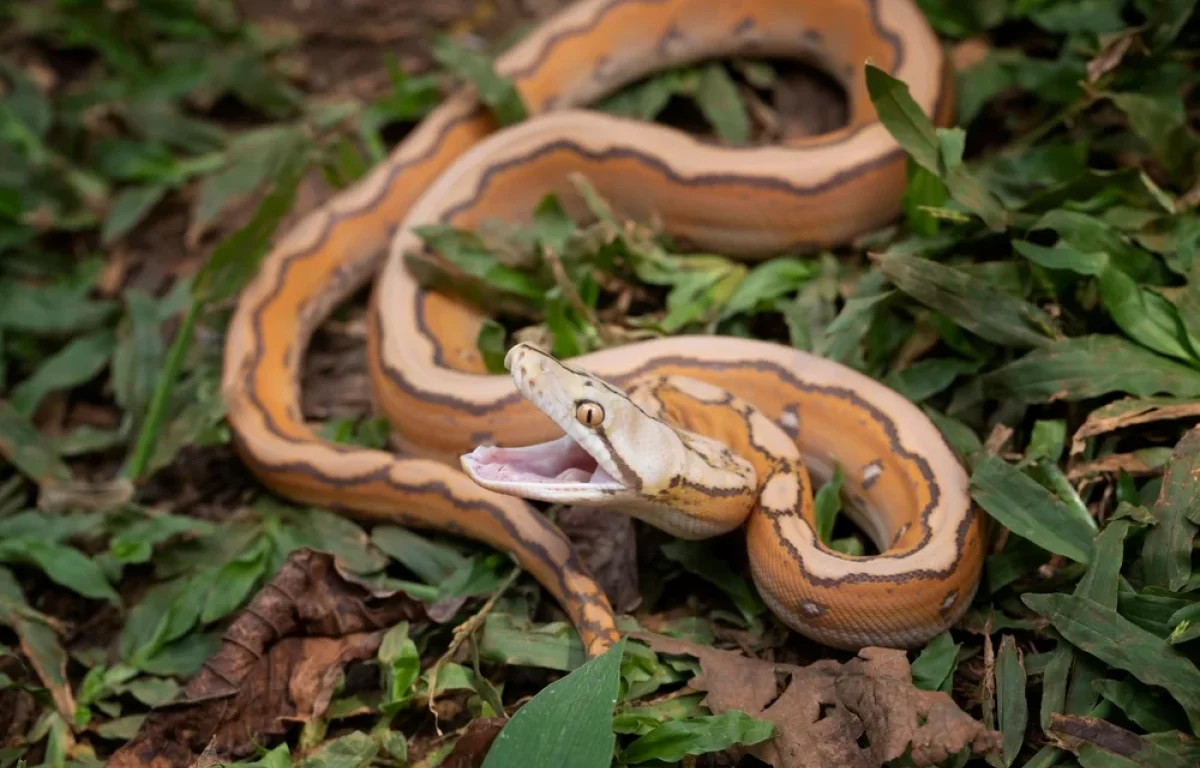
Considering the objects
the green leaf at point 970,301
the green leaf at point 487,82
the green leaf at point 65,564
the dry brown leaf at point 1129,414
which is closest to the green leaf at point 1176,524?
the dry brown leaf at point 1129,414

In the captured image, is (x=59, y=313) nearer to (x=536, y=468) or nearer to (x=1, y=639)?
(x=1, y=639)

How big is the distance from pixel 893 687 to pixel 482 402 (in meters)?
1.91

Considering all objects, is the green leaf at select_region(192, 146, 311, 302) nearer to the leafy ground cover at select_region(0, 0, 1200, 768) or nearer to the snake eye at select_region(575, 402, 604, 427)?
the leafy ground cover at select_region(0, 0, 1200, 768)

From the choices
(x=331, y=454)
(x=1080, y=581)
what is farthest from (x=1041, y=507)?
(x=331, y=454)

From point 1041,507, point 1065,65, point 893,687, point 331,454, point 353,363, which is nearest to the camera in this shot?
point 893,687

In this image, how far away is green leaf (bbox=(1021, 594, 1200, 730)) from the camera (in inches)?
115

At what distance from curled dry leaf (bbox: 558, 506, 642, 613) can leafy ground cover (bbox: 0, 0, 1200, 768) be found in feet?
0.05

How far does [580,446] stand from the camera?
11.0 feet

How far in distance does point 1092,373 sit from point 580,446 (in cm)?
186

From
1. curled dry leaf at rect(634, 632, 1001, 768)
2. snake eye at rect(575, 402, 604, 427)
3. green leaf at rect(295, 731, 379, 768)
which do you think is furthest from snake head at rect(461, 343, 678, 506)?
green leaf at rect(295, 731, 379, 768)

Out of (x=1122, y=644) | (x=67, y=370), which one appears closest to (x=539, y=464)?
(x=1122, y=644)

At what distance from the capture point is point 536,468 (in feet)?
10.9

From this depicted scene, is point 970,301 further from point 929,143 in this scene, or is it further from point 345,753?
point 345,753

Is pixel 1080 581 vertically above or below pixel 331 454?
below
